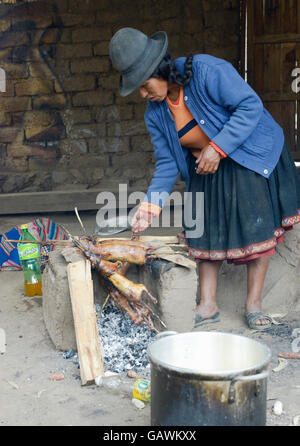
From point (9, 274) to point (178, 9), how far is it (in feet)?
12.6

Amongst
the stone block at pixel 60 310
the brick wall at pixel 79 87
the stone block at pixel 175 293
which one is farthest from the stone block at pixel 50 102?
the stone block at pixel 175 293

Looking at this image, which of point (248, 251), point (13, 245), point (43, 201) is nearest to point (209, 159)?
point (248, 251)

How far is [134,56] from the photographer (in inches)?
124

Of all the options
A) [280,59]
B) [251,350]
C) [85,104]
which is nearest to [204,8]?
[280,59]

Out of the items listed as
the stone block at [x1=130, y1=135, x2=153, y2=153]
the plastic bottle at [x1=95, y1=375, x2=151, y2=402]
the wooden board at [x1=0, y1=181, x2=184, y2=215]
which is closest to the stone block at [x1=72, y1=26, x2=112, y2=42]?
the stone block at [x1=130, y1=135, x2=153, y2=153]

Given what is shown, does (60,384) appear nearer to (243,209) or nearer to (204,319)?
(204,319)

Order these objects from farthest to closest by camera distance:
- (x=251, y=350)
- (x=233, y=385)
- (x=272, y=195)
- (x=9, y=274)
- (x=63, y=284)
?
(x=9, y=274) → (x=272, y=195) → (x=63, y=284) → (x=251, y=350) → (x=233, y=385)

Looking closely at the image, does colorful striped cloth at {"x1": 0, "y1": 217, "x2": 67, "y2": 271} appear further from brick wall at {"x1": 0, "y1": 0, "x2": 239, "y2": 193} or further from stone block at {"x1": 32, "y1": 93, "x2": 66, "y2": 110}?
stone block at {"x1": 32, "y1": 93, "x2": 66, "y2": 110}

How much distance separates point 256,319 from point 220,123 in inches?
46.0

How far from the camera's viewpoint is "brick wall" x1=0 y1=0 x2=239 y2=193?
7074mm

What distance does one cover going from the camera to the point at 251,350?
2361 mm

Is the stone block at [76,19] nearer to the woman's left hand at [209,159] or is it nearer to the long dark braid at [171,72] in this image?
the long dark braid at [171,72]

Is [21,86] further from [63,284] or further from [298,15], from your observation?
[63,284]

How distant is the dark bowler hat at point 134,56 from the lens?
3.16m
